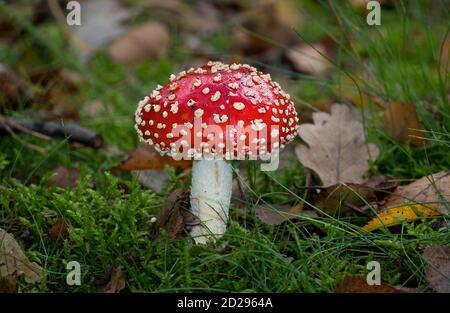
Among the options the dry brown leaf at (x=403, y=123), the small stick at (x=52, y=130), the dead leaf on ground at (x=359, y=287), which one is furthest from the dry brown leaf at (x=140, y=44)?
the dead leaf on ground at (x=359, y=287)

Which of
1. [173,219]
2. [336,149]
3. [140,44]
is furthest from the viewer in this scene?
[140,44]

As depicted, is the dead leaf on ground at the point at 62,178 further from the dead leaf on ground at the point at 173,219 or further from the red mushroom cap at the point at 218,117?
the red mushroom cap at the point at 218,117

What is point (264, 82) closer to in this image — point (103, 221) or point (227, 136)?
point (227, 136)

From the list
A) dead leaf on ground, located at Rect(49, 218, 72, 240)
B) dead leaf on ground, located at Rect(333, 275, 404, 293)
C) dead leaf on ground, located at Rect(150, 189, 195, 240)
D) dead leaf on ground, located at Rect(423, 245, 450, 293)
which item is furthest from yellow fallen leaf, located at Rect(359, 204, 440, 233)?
dead leaf on ground, located at Rect(49, 218, 72, 240)

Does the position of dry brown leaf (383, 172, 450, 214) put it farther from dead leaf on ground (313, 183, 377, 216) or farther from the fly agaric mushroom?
the fly agaric mushroom

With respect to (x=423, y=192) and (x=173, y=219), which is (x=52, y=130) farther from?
(x=423, y=192)

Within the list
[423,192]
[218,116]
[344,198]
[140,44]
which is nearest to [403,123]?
[423,192]
